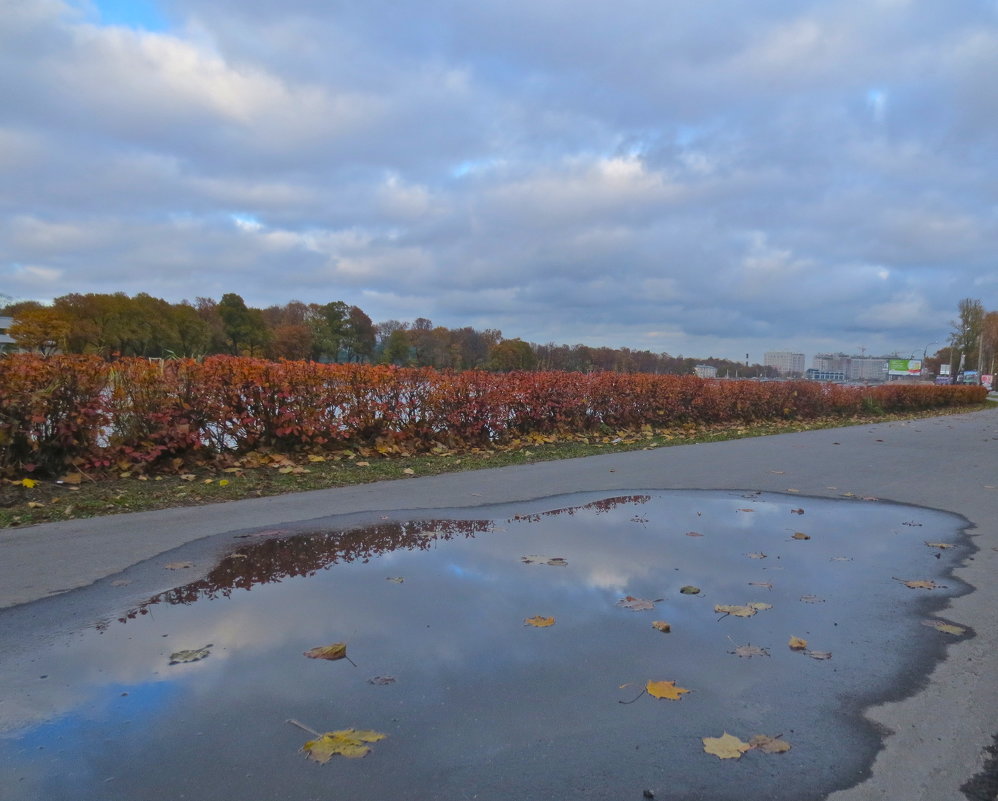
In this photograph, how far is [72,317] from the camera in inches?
2606

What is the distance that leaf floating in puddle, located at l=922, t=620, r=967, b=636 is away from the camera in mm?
3938

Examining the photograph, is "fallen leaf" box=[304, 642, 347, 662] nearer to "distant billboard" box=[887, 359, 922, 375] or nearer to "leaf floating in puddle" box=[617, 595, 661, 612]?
"leaf floating in puddle" box=[617, 595, 661, 612]

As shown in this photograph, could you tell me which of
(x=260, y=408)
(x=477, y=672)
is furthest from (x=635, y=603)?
(x=260, y=408)

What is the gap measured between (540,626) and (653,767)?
53.9 inches

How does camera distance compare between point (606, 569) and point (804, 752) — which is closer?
point (804, 752)

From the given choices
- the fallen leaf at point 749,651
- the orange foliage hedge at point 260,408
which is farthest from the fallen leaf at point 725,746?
the orange foliage hedge at point 260,408

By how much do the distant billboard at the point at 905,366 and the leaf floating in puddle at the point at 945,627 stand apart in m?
112

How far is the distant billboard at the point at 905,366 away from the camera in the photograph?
329 feet

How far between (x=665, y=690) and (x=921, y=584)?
2778 millimetres

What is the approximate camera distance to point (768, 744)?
A: 271 centimetres

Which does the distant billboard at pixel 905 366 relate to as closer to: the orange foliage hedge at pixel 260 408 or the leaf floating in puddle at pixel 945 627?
the orange foliage hedge at pixel 260 408

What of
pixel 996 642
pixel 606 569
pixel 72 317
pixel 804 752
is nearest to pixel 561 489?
pixel 606 569

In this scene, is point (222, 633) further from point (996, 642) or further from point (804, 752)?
point (996, 642)

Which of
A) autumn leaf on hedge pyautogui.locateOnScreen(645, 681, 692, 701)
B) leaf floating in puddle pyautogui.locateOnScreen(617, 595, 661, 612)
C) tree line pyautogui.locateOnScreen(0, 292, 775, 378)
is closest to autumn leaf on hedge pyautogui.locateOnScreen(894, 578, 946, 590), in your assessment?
leaf floating in puddle pyautogui.locateOnScreen(617, 595, 661, 612)
